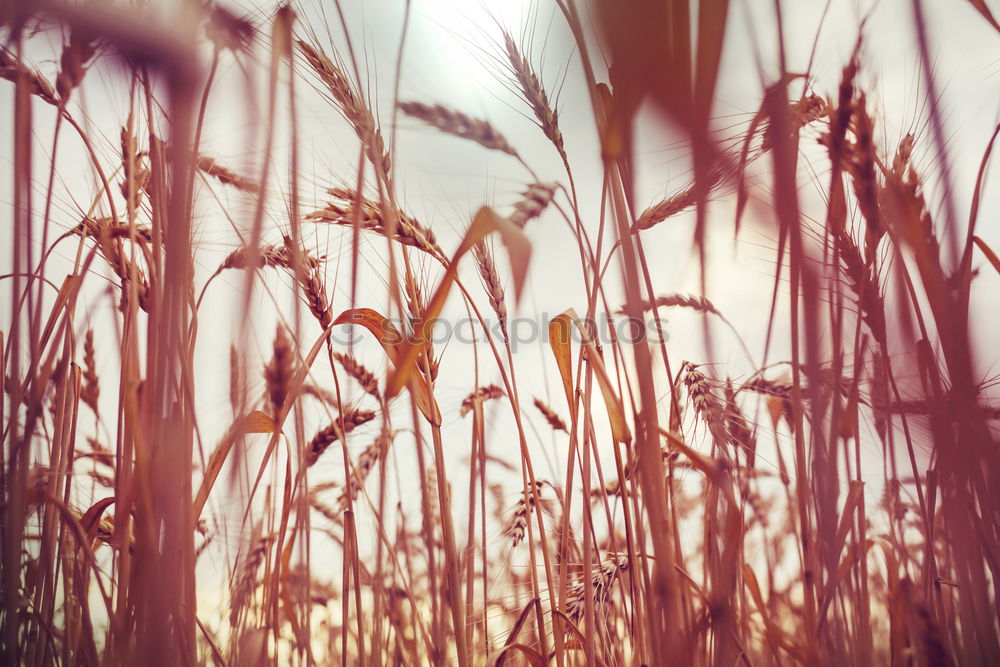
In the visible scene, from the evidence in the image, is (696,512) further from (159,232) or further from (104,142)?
(104,142)

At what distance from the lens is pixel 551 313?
682 mm

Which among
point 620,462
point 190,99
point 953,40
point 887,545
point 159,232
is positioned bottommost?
point 887,545

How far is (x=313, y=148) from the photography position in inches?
24.5

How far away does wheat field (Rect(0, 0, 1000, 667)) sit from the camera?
468 mm

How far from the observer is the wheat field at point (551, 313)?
1.54 ft

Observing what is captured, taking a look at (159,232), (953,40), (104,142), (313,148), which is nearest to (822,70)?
(953,40)

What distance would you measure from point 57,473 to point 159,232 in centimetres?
35

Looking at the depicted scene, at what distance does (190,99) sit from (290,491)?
456 mm

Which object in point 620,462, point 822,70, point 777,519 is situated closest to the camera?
point 620,462

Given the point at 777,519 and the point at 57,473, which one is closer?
the point at 57,473

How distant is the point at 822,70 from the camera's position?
59 centimetres

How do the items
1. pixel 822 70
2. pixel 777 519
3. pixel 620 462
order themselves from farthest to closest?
pixel 777 519 → pixel 822 70 → pixel 620 462

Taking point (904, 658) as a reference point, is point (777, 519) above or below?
above

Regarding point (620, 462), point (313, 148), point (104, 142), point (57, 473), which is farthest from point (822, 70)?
point (57, 473)
